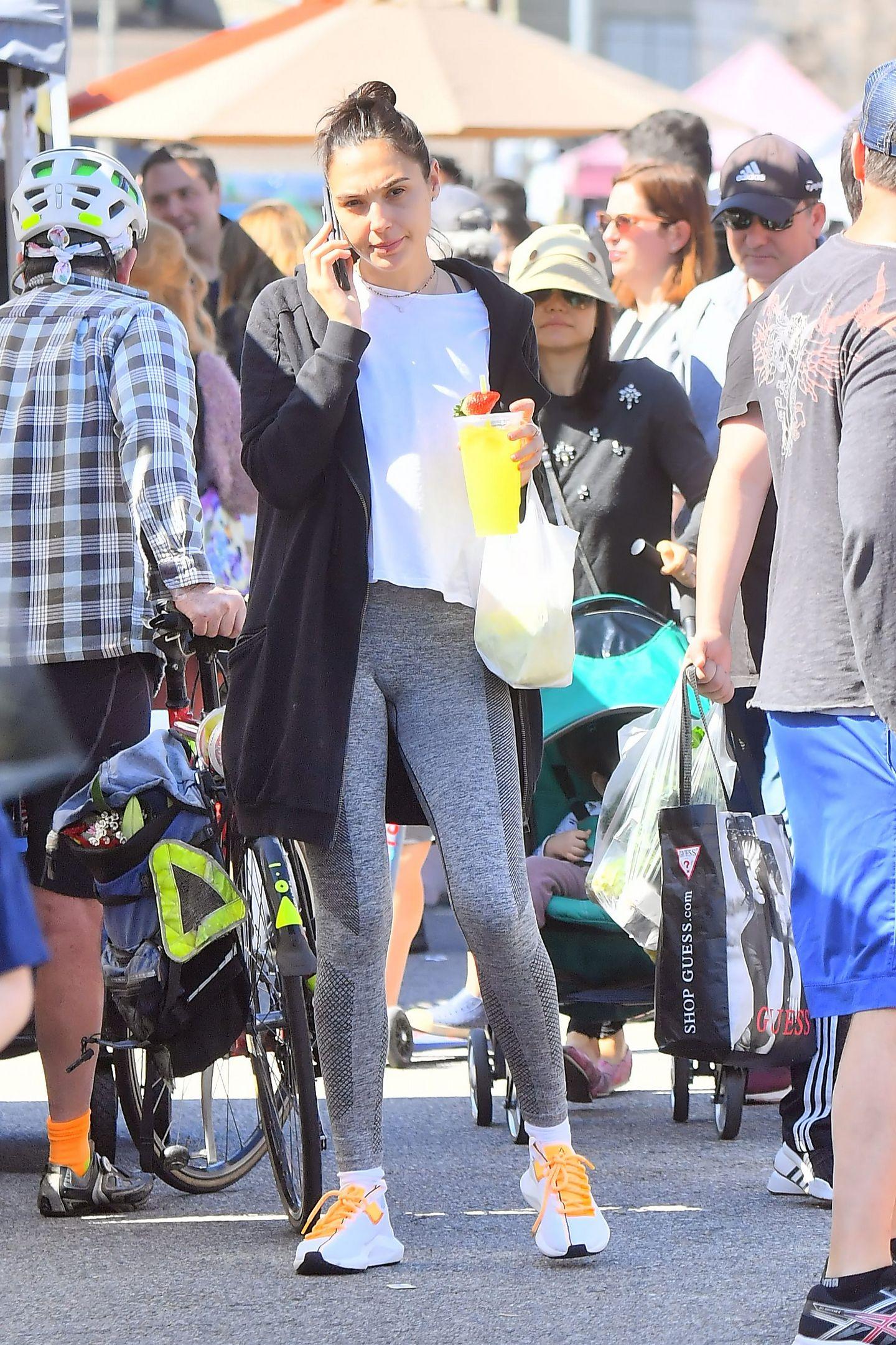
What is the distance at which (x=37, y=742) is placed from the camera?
436 centimetres

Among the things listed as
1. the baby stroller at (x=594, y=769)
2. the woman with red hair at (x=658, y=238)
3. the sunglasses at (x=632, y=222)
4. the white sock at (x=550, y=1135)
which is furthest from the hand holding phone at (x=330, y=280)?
the sunglasses at (x=632, y=222)

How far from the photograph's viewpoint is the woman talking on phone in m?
3.88

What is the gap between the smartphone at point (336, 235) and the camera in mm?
3961

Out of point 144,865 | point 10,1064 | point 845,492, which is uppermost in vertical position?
point 845,492

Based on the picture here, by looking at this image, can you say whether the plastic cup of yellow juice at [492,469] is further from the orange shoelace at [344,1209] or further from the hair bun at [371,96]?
the orange shoelace at [344,1209]

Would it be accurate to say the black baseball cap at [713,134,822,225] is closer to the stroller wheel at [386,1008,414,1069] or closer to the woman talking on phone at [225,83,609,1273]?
the woman talking on phone at [225,83,609,1273]

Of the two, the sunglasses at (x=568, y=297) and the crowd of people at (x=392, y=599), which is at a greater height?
the sunglasses at (x=568, y=297)

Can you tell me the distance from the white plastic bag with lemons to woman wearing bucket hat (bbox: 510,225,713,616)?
1894 millimetres

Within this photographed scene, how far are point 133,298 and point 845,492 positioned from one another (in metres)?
1.87

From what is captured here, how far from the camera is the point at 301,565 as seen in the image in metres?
3.91

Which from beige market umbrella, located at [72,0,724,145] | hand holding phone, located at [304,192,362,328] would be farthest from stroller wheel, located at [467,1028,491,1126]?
beige market umbrella, located at [72,0,724,145]

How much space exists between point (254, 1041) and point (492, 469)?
1292 millimetres

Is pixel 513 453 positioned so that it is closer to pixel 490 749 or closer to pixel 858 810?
pixel 490 749

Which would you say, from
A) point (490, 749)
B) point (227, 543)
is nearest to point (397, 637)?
point (490, 749)
